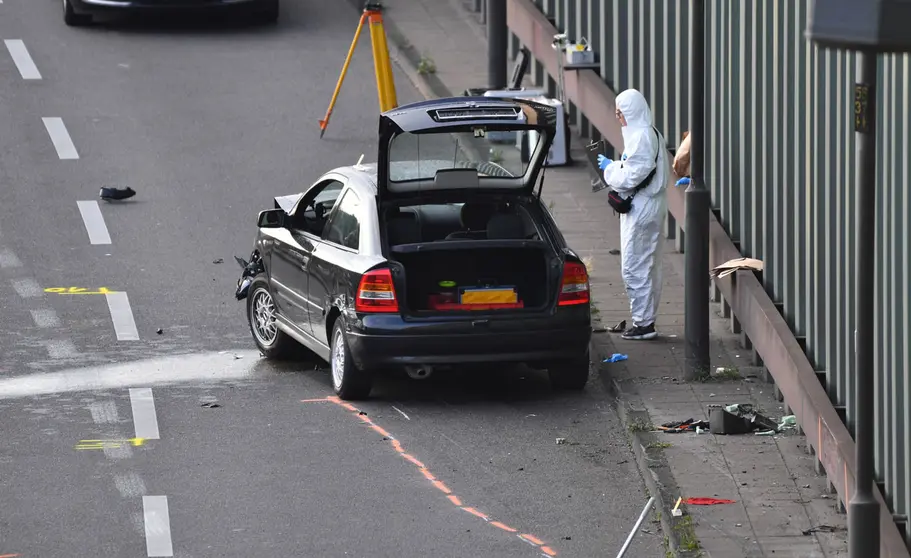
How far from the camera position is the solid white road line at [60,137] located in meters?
20.1

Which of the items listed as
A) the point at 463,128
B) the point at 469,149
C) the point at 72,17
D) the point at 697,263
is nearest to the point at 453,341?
the point at 463,128

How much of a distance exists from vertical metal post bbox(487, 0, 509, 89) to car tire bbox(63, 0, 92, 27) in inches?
308

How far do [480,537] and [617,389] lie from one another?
3.01m

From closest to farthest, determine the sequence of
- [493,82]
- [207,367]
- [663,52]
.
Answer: [207,367] → [663,52] → [493,82]

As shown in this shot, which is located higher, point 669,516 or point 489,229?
point 489,229

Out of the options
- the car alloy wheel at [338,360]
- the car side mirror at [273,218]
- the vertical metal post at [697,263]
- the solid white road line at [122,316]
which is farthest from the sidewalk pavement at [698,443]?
the solid white road line at [122,316]

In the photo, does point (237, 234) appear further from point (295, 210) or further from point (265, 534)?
point (265, 534)

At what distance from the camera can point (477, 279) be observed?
12.0m

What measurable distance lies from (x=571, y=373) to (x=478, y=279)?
975 mm

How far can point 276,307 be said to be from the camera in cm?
1330

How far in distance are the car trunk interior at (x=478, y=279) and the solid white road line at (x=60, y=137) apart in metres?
Result: 9.01

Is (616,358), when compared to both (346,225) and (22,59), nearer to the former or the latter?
(346,225)

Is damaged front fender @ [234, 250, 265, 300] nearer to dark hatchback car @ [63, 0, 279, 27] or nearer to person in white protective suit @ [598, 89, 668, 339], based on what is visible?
person in white protective suit @ [598, 89, 668, 339]

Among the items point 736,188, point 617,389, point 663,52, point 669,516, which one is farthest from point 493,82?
point 669,516
